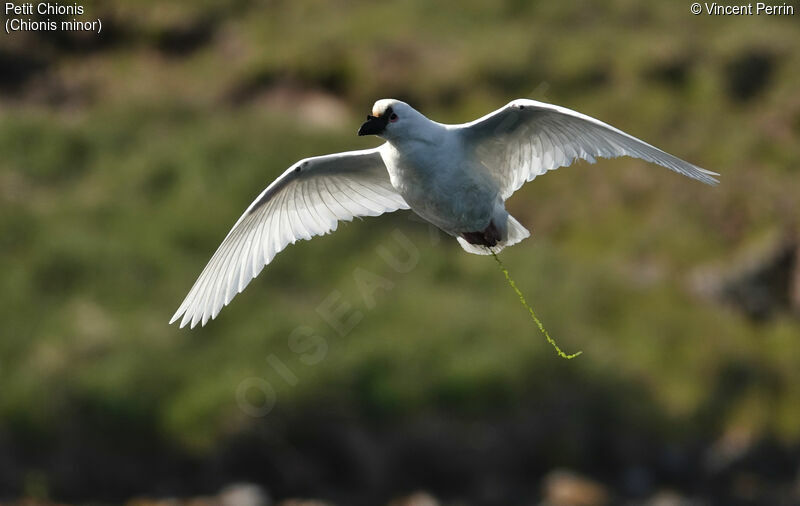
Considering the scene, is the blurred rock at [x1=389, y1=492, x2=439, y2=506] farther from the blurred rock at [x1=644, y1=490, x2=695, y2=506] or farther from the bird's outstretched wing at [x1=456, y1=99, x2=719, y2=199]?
the bird's outstretched wing at [x1=456, y1=99, x2=719, y2=199]

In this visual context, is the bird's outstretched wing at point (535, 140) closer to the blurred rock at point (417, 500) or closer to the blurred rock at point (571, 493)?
the blurred rock at point (417, 500)

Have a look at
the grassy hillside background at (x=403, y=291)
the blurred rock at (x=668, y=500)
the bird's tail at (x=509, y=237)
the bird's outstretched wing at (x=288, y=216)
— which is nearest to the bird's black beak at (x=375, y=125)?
the bird's tail at (x=509, y=237)

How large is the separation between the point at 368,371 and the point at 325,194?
9.32 meters

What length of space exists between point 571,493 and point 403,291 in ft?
13.4

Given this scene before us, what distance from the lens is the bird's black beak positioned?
24.2ft

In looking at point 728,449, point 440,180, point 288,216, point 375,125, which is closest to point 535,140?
point 440,180

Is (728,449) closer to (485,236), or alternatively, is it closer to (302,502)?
(302,502)

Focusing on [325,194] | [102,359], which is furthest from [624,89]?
[325,194]

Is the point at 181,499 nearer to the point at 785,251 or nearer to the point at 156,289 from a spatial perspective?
the point at 156,289

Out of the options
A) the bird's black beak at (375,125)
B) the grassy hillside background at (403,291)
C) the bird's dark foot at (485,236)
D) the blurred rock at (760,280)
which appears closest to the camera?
the bird's black beak at (375,125)

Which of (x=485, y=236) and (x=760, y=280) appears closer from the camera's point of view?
(x=485, y=236)

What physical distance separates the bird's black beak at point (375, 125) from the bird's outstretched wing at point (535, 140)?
1.81ft

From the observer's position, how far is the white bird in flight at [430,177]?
297 inches

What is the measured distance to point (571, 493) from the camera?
1766cm
